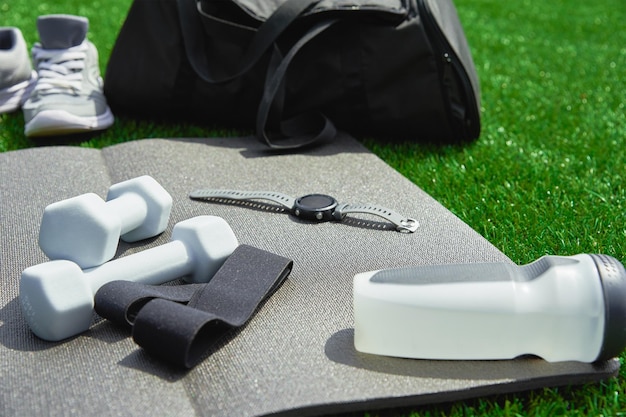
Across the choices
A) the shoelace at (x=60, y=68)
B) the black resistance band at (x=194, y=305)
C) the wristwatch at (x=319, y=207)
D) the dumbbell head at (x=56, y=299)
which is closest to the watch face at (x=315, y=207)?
the wristwatch at (x=319, y=207)

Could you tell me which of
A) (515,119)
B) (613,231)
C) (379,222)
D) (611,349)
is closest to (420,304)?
(611,349)

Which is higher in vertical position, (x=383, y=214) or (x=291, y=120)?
(x=383, y=214)

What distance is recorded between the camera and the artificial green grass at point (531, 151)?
176cm

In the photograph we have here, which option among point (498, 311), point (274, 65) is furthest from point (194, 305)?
point (274, 65)

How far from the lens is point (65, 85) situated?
2.55m

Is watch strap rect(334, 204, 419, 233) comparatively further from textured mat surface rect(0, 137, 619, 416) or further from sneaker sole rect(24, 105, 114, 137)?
sneaker sole rect(24, 105, 114, 137)

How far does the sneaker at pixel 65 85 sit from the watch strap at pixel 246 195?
69cm

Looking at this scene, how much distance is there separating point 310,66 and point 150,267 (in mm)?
1142

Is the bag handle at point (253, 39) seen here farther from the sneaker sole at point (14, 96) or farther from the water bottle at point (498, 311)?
the water bottle at point (498, 311)

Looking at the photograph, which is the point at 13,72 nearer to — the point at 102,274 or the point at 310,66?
the point at 310,66

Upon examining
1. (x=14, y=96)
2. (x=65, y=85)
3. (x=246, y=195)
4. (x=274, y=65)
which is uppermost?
(x=274, y=65)

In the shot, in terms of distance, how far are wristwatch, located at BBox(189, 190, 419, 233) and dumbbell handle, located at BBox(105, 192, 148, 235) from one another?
297 mm

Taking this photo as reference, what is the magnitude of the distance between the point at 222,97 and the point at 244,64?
180 millimetres

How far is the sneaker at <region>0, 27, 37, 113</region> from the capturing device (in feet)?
8.60
